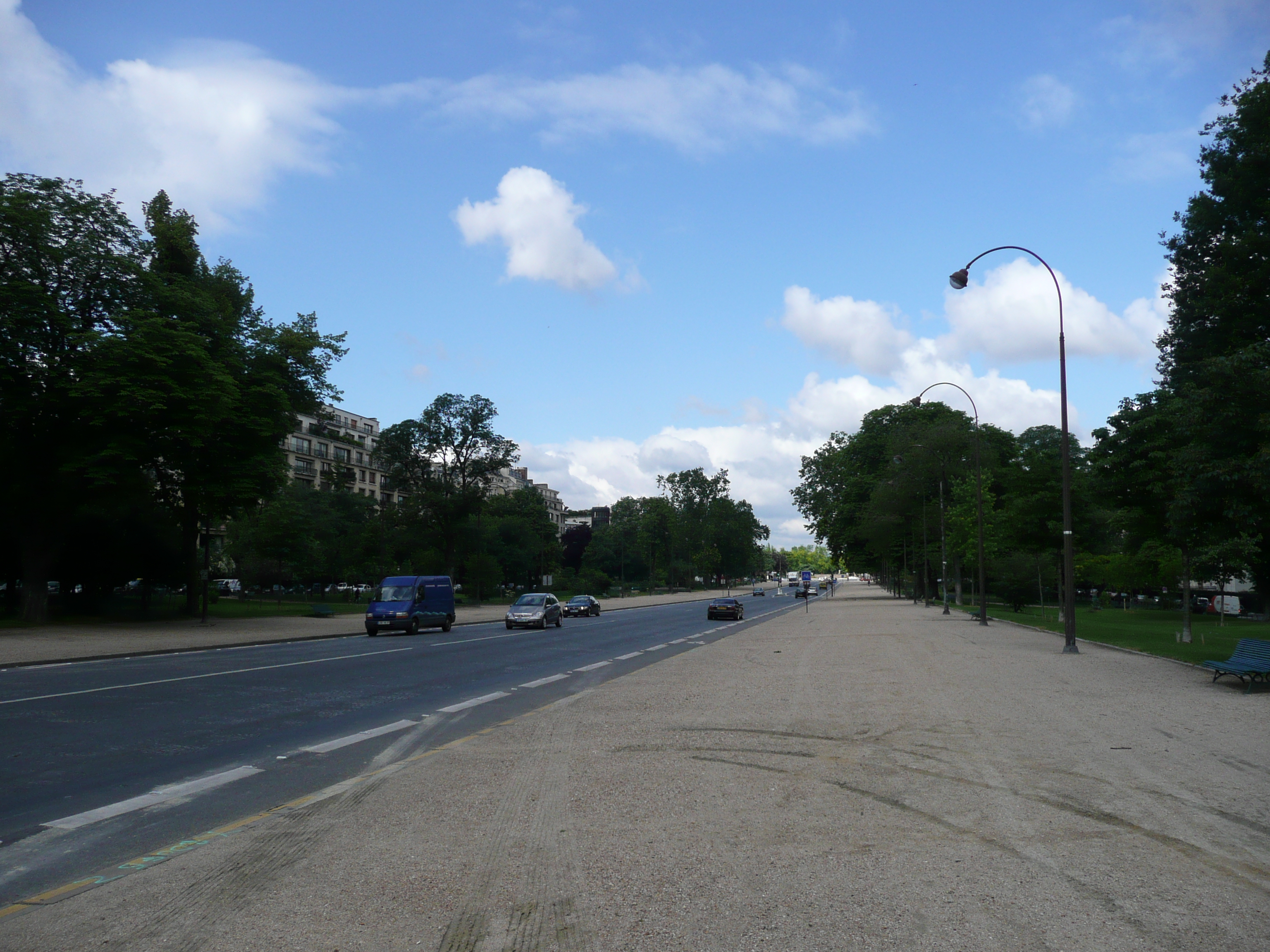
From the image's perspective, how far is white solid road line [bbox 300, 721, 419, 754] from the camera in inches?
375

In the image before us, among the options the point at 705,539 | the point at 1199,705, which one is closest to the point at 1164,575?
the point at 1199,705

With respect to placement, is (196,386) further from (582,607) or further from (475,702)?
(582,607)

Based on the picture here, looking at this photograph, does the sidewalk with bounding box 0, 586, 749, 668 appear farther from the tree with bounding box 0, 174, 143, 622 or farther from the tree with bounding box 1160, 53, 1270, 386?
the tree with bounding box 1160, 53, 1270, 386

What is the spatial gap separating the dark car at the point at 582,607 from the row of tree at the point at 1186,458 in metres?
20.2

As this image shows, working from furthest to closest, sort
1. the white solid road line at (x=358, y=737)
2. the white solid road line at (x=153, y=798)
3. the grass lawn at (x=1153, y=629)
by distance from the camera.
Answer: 1. the grass lawn at (x=1153, y=629)
2. the white solid road line at (x=358, y=737)
3. the white solid road line at (x=153, y=798)

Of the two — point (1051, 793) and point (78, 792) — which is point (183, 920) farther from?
point (1051, 793)

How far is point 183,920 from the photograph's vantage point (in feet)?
14.6

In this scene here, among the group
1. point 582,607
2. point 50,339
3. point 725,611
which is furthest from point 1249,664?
point 582,607

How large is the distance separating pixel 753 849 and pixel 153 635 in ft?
97.0

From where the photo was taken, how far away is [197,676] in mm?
17406

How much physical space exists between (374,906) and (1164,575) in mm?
58458

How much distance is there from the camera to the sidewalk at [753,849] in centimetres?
427

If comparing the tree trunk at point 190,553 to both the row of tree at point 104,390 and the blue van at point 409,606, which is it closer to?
the row of tree at point 104,390

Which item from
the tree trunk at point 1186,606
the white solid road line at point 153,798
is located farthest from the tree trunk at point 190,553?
the tree trunk at point 1186,606
